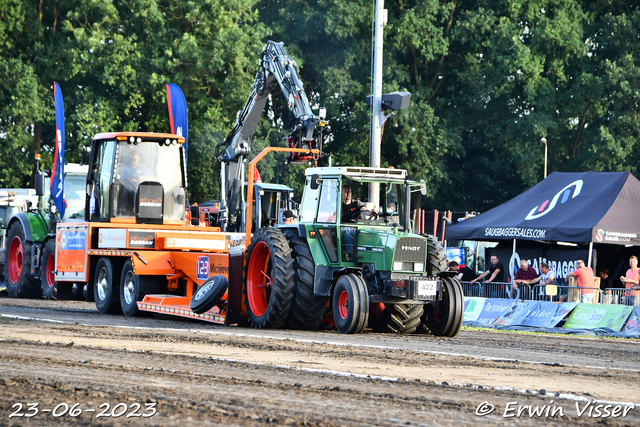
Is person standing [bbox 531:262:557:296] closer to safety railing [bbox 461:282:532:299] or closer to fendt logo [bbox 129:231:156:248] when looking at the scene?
safety railing [bbox 461:282:532:299]

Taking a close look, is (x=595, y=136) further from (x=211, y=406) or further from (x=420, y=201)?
Answer: (x=211, y=406)

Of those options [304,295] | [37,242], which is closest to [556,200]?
[304,295]

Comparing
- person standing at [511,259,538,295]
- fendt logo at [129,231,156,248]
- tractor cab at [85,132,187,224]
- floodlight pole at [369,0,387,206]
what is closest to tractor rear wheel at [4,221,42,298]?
tractor cab at [85,132,187,224]

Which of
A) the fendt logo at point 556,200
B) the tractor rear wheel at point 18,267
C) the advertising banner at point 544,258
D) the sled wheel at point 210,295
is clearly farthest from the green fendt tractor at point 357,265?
the tractor rear wheel at point 18,267

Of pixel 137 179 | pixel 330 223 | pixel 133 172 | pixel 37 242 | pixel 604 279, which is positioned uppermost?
pixel 133 172

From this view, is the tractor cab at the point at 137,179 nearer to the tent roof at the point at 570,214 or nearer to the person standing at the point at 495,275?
the person standing at the point at 495,275

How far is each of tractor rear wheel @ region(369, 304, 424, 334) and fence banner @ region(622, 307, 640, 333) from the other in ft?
15.9

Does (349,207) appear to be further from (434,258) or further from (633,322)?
(633,322)

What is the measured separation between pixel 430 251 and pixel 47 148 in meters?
30.9

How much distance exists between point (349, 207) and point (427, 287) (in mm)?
1765

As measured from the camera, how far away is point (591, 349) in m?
12.1

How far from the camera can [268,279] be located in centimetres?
1386

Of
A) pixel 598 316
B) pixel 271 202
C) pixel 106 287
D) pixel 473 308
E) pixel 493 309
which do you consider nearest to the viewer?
pixel 106 287

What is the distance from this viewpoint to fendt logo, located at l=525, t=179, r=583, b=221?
71.7ft
